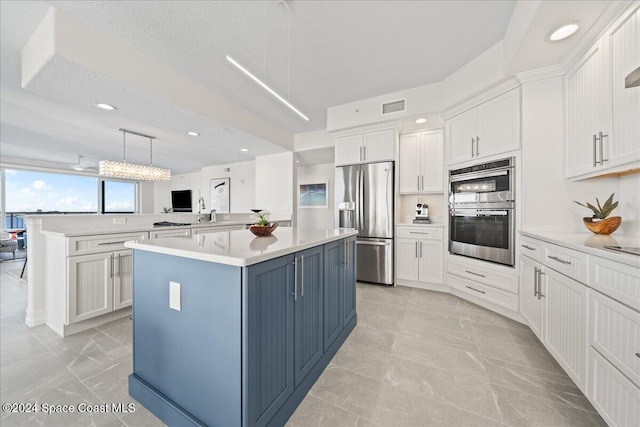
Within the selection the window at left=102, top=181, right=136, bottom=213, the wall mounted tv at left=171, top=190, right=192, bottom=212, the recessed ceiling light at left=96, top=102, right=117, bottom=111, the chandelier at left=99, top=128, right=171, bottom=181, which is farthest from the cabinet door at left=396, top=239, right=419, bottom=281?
the window at left=102, top=181, right=136, bottom=213

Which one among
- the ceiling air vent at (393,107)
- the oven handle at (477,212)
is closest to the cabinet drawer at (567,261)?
the oven handle at (477,212)

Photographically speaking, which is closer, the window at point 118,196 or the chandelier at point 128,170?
the chandelier at point 128,170

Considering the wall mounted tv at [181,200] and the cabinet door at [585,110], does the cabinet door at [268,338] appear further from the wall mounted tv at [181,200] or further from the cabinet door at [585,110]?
the wall mounted tv at [181,200]

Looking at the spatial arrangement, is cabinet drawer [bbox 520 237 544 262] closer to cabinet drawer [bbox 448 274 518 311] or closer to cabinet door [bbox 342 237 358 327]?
cabinet drawer [bbox 448 274 518 311]

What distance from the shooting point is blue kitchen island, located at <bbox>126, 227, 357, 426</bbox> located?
105 cm

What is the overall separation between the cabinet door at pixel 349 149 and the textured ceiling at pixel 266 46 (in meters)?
0.60

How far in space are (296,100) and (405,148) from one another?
1.89 meters

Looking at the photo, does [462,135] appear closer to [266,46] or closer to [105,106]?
[266,46]

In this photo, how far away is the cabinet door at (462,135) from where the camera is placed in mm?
2873

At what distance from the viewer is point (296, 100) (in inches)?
145

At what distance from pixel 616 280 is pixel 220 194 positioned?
25.5ft

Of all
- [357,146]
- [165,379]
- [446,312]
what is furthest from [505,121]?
[165,379]

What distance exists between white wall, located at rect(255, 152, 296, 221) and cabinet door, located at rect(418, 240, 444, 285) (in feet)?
8.88

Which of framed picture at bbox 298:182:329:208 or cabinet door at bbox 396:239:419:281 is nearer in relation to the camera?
cabinet door at bbox 396:239:419:281
